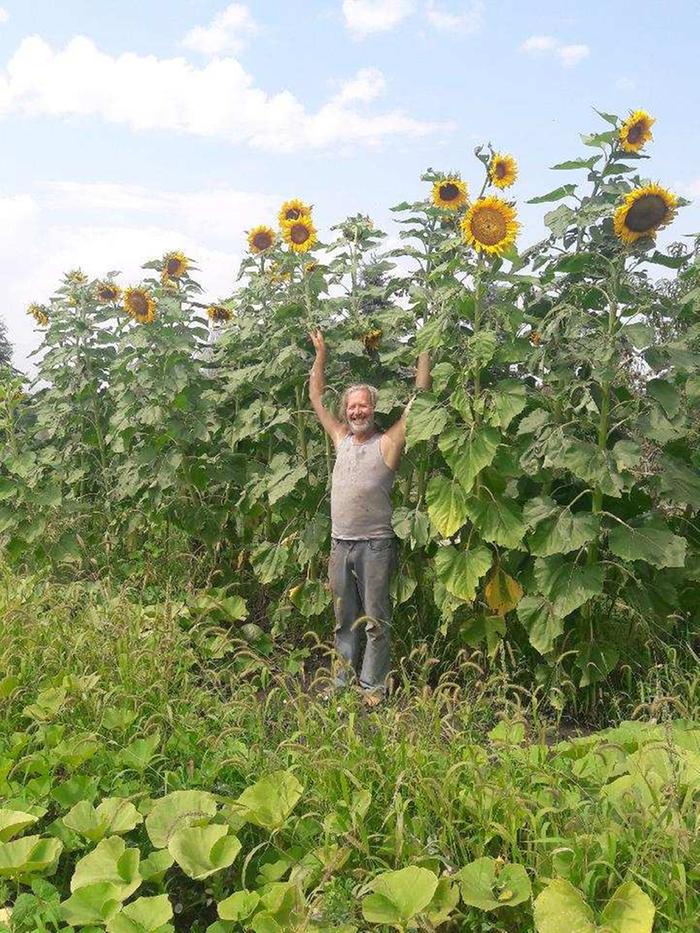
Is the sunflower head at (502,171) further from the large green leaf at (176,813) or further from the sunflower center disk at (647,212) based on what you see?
the large green leaf at (176,813)

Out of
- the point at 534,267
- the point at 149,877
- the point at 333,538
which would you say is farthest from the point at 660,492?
the point at 149,877

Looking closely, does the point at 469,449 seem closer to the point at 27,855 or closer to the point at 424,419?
the point at 424,419

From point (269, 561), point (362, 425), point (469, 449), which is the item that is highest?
point (362, 425)

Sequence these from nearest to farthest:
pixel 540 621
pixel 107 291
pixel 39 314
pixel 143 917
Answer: pixel 143 917 < pixel 540 621 < pixel 107 291 < pixel 39 314

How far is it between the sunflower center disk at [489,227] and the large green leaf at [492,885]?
2.34m

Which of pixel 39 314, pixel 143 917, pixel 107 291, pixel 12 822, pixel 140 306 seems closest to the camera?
pixel 143 917

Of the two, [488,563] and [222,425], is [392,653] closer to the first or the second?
[488,563]

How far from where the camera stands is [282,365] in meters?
4.68

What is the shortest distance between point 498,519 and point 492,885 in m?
1.75

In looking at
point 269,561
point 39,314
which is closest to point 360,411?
point 269,561

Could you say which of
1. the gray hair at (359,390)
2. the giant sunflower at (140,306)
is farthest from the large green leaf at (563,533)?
the giant sunflower at (140,306)

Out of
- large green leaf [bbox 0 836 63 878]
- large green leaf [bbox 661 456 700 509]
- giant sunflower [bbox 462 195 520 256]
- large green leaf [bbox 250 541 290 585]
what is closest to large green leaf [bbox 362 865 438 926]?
large green leaf [bbox 0 836 63 878]

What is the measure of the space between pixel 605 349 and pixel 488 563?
1011mm

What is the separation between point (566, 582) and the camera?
386cm
